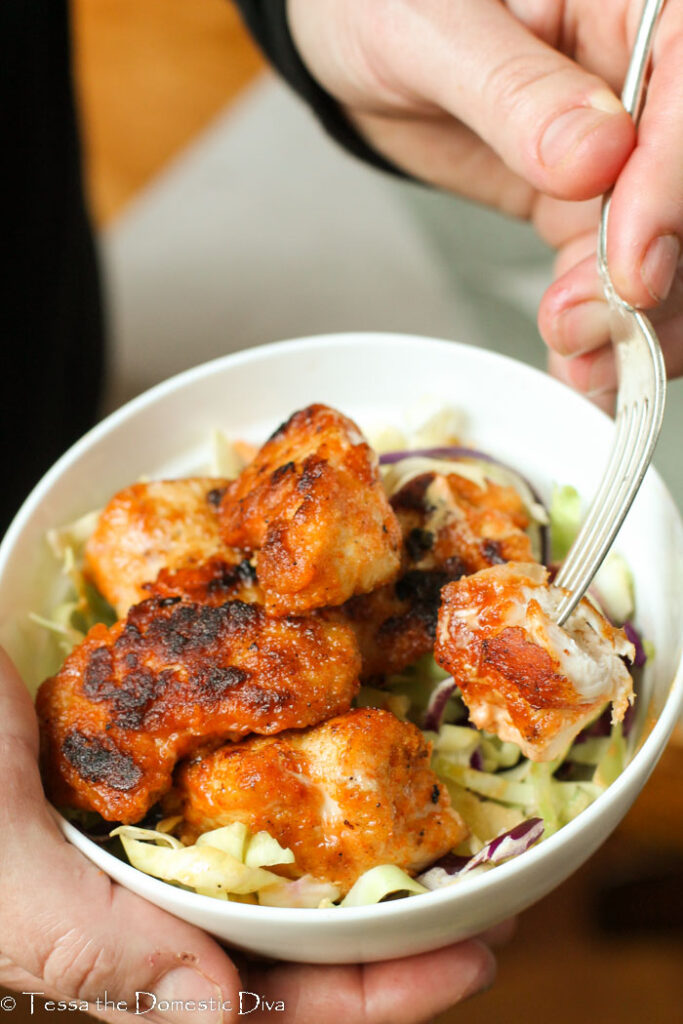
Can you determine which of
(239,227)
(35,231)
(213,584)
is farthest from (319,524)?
(239,227)

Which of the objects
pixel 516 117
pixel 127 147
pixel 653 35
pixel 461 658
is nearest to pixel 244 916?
pixel 461 658

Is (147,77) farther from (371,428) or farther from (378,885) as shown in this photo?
(378,885)

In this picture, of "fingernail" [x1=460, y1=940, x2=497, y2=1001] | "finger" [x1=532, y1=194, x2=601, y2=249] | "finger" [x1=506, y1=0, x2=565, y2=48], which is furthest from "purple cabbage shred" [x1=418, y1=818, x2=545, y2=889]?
"finger" [x1=506, y1=0, x2=565, y2=48]

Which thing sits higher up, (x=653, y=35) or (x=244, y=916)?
(x=653, y=35)

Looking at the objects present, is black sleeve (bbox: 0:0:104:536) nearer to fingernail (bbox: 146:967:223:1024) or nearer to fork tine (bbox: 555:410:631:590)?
fingernail (bbox: 146:967:223:1024)

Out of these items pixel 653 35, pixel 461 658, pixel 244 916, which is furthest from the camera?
pixel 653 35

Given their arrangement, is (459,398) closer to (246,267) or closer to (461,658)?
(461,658)
